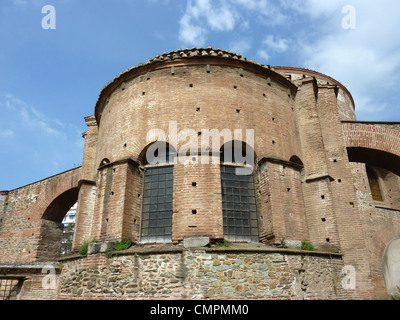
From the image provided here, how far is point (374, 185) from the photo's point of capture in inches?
679

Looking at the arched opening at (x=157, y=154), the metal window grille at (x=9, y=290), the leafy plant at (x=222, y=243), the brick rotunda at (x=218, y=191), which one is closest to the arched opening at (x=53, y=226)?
the brick rotunda at (x=218, y=191)

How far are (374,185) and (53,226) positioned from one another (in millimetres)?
16659

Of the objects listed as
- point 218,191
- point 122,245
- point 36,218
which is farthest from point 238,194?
point 36,218

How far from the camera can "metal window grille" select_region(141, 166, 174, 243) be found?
876 cm

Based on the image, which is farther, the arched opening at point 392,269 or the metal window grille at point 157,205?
the arched opening at point 392,269

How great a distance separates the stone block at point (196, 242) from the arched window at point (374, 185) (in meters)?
12.6

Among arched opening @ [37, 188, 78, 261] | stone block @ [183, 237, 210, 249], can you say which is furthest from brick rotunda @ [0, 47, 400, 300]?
arched opening @ [37, 188, 78, 261]

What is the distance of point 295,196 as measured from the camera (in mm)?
9406

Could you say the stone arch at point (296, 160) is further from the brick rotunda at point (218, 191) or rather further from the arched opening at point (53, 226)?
the arched opening at point (53, 226)

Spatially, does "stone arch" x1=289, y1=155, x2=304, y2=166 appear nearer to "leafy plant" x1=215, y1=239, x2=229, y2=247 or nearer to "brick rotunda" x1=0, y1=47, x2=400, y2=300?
"brick rotunda" x1=0, y1=47, x2=400, y2=300

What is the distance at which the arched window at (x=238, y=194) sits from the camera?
8711 mm

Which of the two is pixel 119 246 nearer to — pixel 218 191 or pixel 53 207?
pixel 218 191

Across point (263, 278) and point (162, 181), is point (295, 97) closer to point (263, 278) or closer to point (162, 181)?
point (162, 181)
